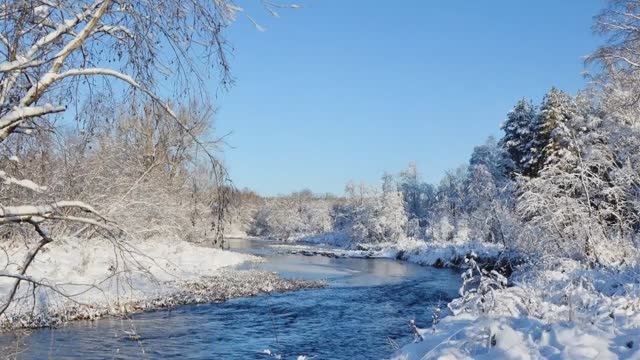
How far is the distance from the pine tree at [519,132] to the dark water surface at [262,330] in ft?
69.9

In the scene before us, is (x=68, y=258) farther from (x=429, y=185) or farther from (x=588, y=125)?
(x=429, y=185)

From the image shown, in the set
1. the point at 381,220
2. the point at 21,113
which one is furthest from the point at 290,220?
the point at 21,113

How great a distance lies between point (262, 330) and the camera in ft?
49.6

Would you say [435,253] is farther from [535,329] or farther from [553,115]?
[535,329]

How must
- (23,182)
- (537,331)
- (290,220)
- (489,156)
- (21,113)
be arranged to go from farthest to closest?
(290,220) < (489,156) < (537,331) < (23,182) < (21,113)

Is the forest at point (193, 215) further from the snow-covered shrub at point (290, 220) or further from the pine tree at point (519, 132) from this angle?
the snow-covered shrub at point (290, 220)

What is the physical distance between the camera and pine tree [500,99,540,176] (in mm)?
40781

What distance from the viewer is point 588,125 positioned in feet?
105

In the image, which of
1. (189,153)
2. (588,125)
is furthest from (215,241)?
(588,125)

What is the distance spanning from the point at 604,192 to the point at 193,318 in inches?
638

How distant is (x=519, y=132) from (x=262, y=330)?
105 ft

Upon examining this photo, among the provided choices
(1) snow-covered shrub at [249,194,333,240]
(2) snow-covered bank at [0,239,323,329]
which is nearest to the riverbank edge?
(2) snow-covered bank at [0,239,323,329]

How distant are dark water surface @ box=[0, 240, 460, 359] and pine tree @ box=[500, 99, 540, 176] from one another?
21293 millimetres

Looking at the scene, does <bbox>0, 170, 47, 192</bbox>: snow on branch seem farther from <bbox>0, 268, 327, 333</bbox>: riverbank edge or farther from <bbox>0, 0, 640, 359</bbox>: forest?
<bbox>0, 268, 327, 333</bbox>: riverbank edge
